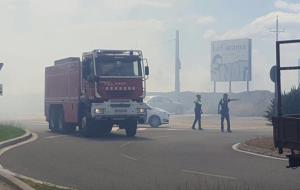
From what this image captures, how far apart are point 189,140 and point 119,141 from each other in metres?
2.64

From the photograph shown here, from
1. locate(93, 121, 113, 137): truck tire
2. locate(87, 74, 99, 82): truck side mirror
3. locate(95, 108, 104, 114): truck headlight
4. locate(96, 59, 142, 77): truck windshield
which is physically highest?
locate(96, 59, 142, 77): truck windshield

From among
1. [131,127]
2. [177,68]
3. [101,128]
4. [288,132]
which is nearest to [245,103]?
[177,68]

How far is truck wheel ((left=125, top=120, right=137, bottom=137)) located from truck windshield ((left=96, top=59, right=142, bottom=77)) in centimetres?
221

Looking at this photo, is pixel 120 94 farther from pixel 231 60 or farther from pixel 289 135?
pixel 231 60

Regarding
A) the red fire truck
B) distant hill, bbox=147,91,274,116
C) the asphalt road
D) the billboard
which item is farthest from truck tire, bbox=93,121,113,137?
the billboard

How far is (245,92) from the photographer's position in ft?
259

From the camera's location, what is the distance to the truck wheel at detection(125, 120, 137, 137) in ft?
88.2

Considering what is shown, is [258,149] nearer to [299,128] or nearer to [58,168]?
[58,168]

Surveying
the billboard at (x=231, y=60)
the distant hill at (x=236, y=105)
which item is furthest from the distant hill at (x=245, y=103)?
the billboard at (x=231, y=60)

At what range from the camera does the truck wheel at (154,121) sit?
36344mm

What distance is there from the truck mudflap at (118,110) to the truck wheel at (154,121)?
390 inches

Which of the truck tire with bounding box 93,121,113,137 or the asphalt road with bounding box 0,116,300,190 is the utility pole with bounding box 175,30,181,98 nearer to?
the truck tire with bounding box 93,121,113,137

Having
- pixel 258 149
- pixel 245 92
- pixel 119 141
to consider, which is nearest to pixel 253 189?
pixel 258 149

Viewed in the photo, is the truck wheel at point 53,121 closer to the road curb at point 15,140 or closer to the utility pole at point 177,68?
the road curb at point 15,140
